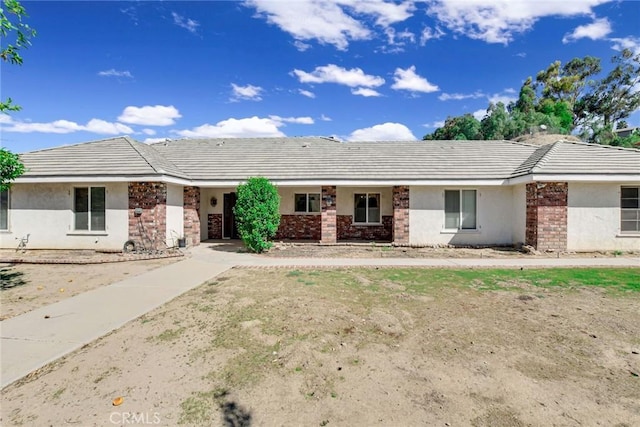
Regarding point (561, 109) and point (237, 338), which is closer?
point (237, 338)

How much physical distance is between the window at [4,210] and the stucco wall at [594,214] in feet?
73.4

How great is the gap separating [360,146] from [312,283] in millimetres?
12086

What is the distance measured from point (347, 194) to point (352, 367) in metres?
12.6

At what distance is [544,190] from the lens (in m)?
12.6

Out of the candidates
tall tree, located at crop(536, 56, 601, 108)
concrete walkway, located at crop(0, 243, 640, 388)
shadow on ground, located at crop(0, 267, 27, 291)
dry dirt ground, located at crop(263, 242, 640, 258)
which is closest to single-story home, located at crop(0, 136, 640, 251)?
dry dirt ground, located at crop(263, 242, 640, 258)

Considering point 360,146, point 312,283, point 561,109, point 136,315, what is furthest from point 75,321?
point 561,109

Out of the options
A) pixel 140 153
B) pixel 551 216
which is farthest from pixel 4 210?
pixel 551 216

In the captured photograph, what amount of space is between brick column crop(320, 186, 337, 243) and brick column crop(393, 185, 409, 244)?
2.71 metres

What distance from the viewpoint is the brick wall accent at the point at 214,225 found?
1670 centimetres

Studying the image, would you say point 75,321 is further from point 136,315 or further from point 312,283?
point 312,283

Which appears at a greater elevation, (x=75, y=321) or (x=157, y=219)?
(x=157, y=219)

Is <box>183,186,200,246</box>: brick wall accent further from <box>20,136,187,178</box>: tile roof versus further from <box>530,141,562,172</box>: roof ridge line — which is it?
<box>530,141,562,172</box>: roof ridge line

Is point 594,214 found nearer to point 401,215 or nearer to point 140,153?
point 401,215

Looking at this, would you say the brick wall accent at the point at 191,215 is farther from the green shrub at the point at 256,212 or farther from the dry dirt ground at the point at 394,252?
the dry dirt ground at the point at 394,252
